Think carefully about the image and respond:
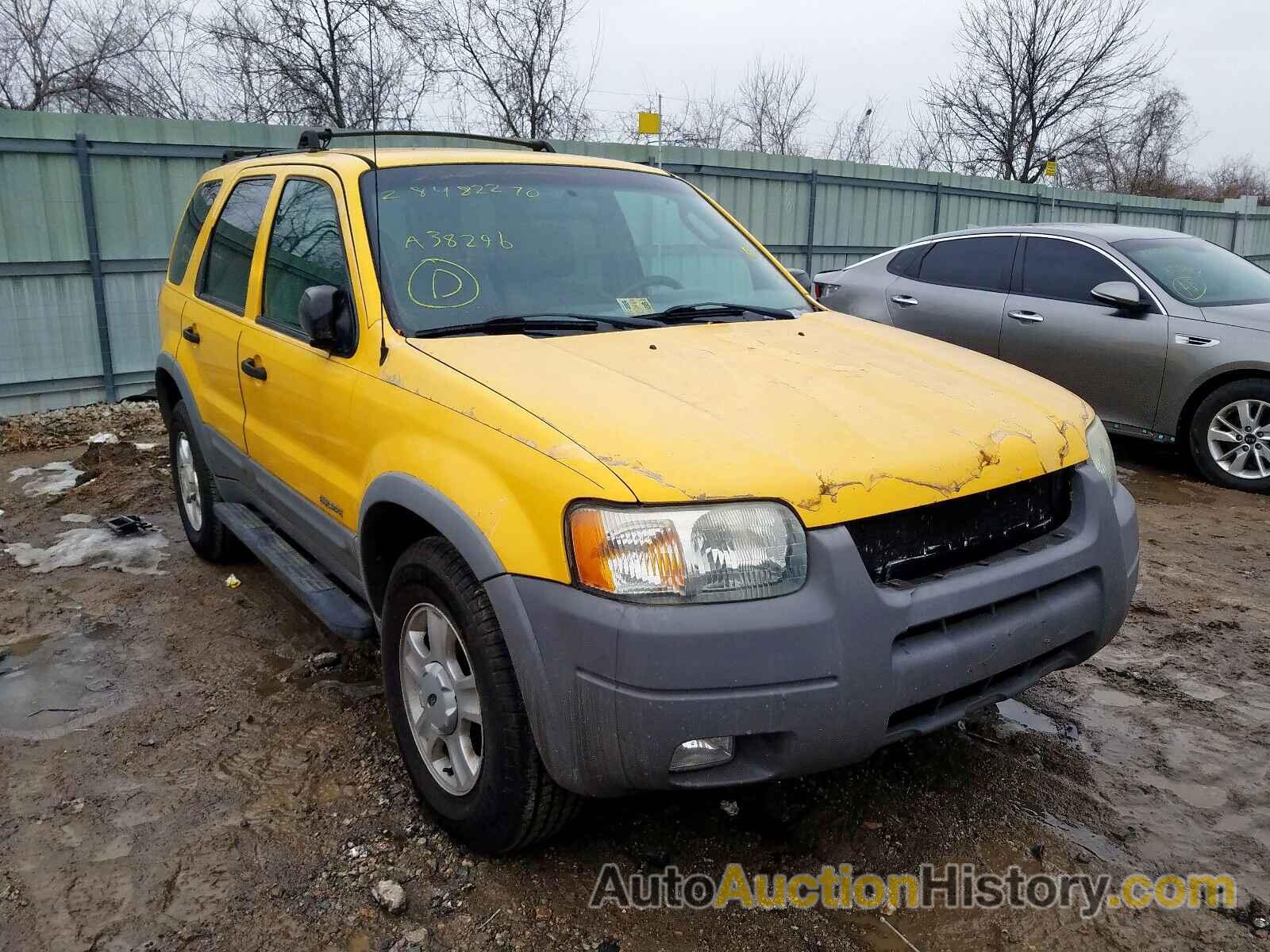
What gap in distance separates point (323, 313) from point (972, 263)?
6.08 m

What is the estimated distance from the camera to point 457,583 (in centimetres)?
236

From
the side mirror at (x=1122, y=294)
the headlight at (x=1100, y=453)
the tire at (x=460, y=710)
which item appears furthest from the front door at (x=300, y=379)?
the side mirror at (x=1122, y=294)

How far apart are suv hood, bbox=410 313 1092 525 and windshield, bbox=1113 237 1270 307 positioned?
14.3 feet

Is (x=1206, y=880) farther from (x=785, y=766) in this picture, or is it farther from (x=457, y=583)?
(x=457, y=583)

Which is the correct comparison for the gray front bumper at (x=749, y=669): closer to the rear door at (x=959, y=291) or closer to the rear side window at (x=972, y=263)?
the rear door at (x=959, y=291)

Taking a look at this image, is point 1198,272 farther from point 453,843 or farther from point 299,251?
point 453,843

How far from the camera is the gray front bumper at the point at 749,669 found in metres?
2.02

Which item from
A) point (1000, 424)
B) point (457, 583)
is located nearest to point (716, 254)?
point (1000, 424)

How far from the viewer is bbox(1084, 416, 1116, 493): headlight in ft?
9.13

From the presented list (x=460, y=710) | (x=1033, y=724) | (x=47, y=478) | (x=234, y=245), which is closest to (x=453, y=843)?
(x=460, y=710)

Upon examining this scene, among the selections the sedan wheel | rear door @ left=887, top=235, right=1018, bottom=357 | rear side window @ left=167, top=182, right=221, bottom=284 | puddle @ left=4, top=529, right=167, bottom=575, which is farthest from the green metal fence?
the sedan wheel

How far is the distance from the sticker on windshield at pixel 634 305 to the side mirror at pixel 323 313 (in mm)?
897

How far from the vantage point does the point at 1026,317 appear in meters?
7.10

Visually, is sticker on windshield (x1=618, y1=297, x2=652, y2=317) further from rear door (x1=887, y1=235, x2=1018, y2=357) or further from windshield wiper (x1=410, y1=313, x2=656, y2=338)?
rear door (x1=887, y1=235, x2=1018, y2=357)
